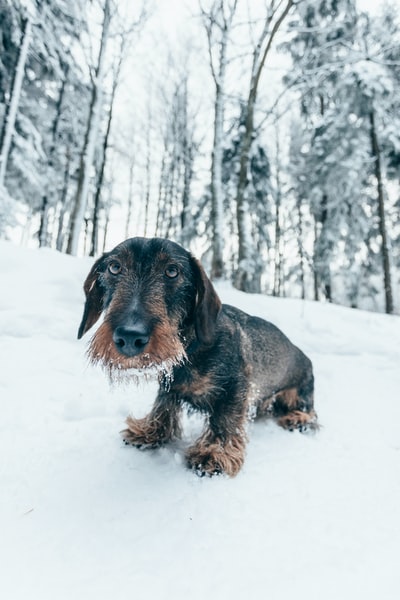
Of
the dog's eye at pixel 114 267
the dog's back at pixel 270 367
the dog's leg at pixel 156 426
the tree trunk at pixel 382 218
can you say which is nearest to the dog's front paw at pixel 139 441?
the dog's leg at pixel 156 426

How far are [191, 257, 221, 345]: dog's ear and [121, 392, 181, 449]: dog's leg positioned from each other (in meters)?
0.63

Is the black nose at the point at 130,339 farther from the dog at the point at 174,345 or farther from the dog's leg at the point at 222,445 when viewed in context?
the dog's leg at the point at 222,445

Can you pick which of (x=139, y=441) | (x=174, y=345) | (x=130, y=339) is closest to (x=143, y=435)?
(x=139, y=441)

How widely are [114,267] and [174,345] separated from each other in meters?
0.73

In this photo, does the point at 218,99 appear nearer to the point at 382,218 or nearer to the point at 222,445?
the point at 382,218

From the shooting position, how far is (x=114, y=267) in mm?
2242

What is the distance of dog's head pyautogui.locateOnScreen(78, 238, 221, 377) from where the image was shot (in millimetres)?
1751

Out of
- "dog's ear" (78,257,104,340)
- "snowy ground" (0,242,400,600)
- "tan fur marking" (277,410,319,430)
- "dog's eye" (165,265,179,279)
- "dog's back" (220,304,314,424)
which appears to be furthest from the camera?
"tan fur marking" (277,410,319,430)

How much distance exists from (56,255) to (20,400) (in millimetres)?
4374

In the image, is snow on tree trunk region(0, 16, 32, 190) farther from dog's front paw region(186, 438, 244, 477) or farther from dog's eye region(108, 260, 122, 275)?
dog's front paw region(186, 438, 244, 477)

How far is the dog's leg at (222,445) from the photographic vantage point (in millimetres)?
2270

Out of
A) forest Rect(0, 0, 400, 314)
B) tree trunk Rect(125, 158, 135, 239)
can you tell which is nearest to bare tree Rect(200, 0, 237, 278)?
forest Rect(0, 0, 400, 314)

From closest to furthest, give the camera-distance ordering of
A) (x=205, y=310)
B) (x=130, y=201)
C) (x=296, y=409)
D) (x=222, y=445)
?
(x=205, y=310) < (x=222, y=445) < (x=296, y=409) < (x=130, y=201)

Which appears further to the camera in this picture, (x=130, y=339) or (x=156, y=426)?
(x=156, y=426)
